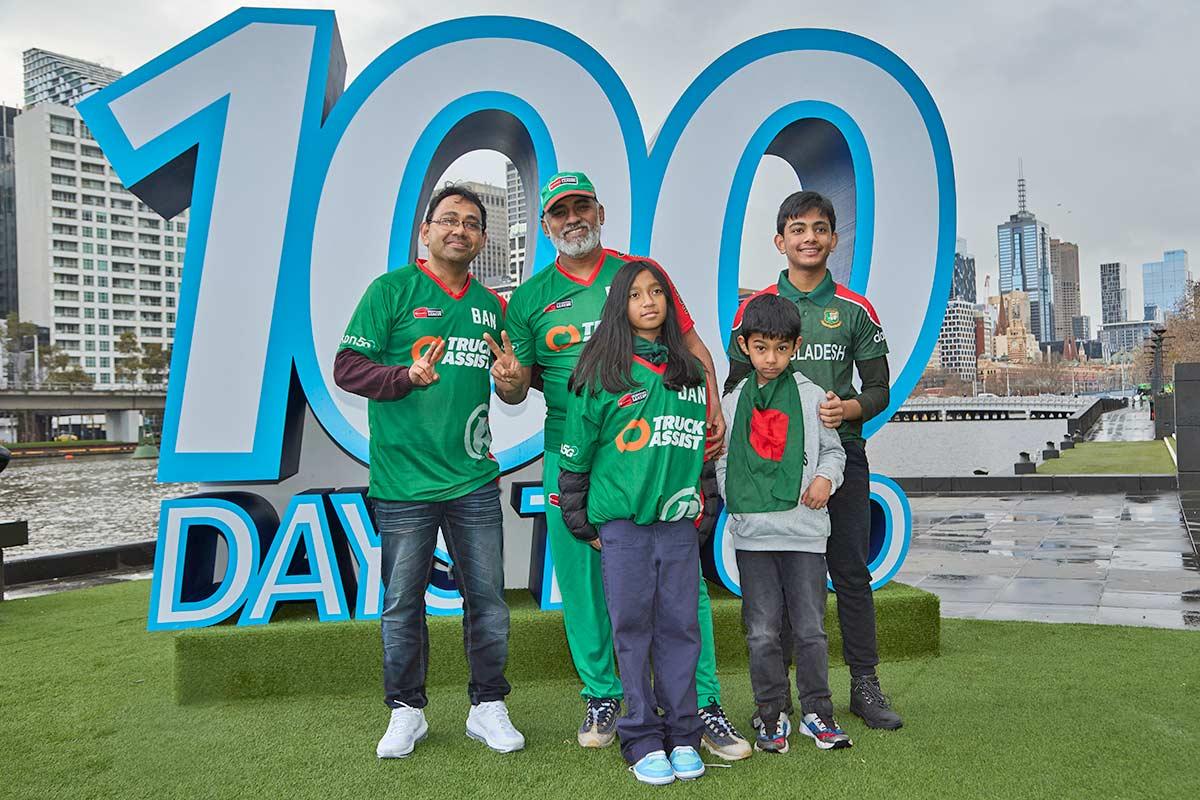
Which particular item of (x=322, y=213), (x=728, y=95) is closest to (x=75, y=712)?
(x=322, y=213)

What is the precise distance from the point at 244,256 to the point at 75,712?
83.9 inches

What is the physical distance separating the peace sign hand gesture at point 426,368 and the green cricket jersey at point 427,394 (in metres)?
0.12

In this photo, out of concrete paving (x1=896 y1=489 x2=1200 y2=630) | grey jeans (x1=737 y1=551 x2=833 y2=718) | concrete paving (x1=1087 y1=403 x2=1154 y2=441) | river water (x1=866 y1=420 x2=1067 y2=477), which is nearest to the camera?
grey jeans (x1=737 y1=551 x2=833 y2=718)

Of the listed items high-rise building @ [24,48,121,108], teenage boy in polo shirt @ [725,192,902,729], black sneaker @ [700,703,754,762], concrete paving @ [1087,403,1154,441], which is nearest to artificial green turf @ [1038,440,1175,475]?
concrete paving @ [1087,403,1154,441]

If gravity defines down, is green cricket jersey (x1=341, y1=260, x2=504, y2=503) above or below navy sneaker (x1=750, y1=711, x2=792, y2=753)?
above

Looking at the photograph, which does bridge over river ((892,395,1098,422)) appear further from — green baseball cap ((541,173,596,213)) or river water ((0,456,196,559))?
green baseball cap ((541,173,596,213))

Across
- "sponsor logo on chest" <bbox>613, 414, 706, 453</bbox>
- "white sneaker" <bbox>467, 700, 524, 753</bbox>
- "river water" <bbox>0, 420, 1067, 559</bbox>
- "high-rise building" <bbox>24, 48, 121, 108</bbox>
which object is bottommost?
"river water" <bbox>0, 420, 1067, 559</bbox>

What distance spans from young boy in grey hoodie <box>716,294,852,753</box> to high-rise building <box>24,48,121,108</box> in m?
182

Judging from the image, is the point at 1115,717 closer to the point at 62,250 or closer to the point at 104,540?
the point at 104,540

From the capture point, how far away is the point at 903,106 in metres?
4.62

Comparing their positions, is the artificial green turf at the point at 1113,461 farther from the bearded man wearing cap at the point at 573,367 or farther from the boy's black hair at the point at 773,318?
the bearded man wearing cap at the point at 573,367

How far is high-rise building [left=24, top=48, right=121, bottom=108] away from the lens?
517ft

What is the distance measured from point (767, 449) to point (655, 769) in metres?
1.09

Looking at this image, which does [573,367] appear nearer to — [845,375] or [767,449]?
[767,449]
